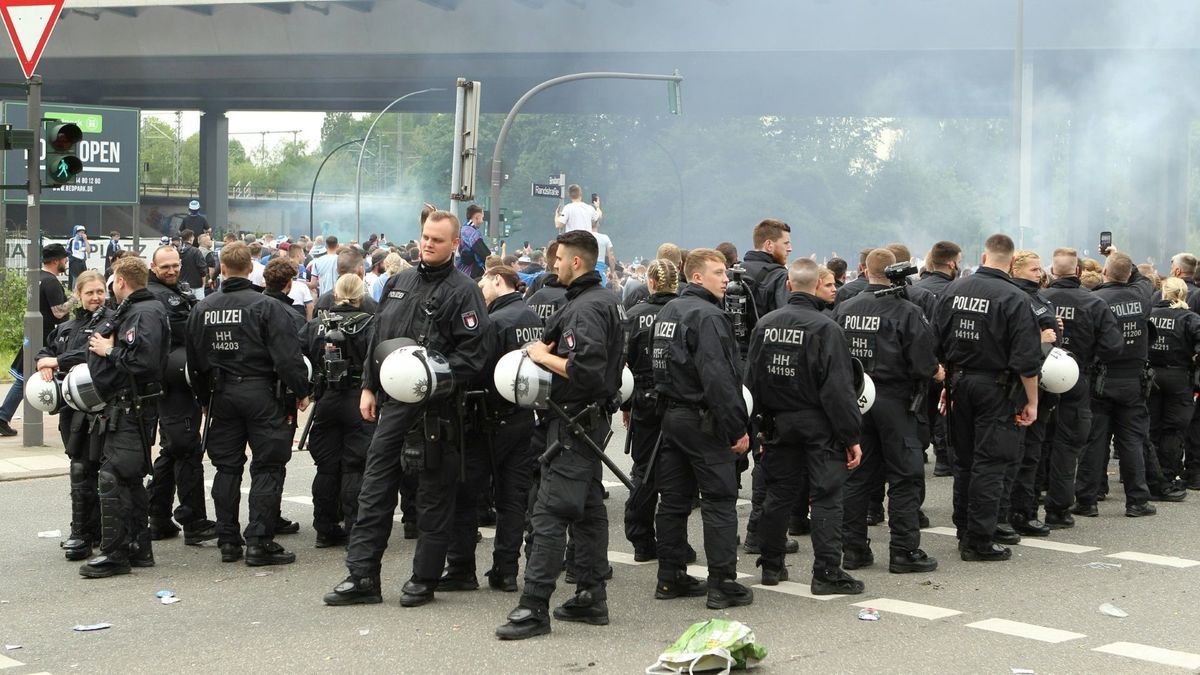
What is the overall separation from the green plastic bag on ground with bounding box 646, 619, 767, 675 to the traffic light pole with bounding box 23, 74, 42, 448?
8.84 metres

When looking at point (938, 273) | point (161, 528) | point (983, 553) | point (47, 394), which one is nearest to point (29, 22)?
point (47, 394)

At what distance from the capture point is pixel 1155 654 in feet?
21.8

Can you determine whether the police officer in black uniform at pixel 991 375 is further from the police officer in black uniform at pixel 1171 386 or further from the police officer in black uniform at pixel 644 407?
the police officer in black uniform at pixel 1171 386

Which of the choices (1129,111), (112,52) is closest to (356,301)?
(1129,111)

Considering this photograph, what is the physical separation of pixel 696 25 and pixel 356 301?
28.0m

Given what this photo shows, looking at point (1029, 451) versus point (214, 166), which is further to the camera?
point (214, 166)

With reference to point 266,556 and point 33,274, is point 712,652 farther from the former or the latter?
point 33,274

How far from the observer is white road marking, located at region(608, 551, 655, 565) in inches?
346

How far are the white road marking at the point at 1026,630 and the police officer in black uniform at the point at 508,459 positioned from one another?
2513mm

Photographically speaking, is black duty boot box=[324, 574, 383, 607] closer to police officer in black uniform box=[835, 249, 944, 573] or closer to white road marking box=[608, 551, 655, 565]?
white road marking box=[608, 551, 655, 565]

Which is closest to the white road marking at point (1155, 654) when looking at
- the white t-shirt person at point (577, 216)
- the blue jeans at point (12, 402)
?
the blue jeans at point (12, 402)

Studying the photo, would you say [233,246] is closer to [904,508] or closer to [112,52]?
[904,508]

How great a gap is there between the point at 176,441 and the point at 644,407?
2992 mm

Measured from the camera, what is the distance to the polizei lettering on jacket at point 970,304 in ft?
29.2
